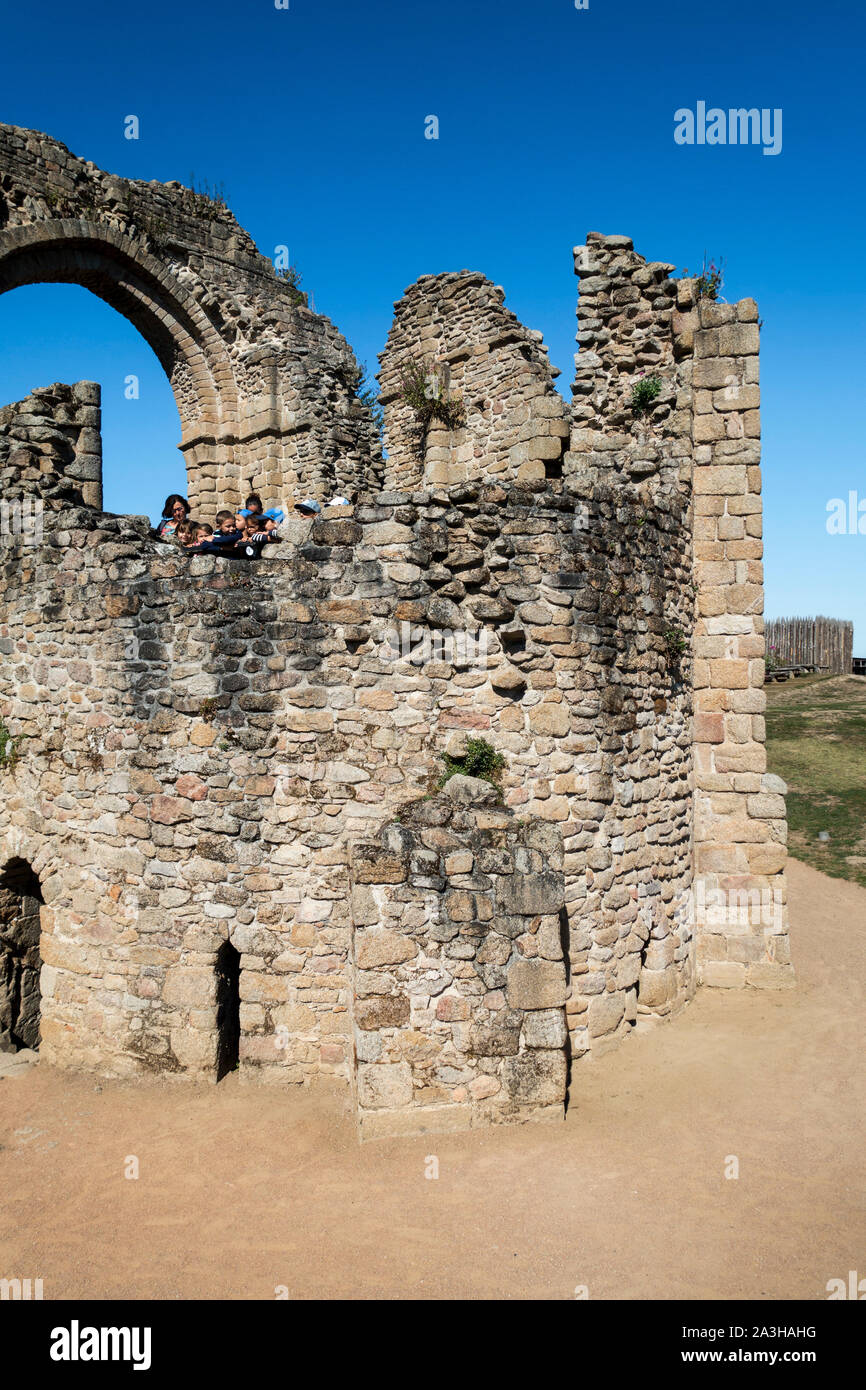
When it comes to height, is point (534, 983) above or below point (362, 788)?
below

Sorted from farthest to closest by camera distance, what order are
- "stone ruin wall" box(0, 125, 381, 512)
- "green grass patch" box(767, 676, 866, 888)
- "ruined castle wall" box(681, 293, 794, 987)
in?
"green grass patch" box(767, 676, 866, 888) → "stone ruin wall" box(0, 125, 381, 512) → "ruined castle wall" box(681, 293, 794, 987)

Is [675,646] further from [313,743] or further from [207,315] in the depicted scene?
[207,315]

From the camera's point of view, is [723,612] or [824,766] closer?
[723,612]

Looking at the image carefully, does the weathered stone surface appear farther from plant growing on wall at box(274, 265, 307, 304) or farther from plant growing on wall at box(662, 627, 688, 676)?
plant growing on wall at box(274, 265, 307, 304)

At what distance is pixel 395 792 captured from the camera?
291 inches

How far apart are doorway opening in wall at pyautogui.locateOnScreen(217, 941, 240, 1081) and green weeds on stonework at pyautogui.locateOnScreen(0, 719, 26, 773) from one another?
10.3ft

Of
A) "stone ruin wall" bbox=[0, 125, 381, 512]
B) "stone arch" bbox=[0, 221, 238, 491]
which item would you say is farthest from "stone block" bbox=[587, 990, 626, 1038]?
"stone arch" bbox=[0, 221, 238, 491]

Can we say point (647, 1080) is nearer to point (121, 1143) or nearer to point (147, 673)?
point (121, 1143)

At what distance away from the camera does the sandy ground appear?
5348mm

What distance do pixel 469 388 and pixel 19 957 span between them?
365 inches

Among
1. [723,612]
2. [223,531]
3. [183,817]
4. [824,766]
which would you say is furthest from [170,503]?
[824,766]

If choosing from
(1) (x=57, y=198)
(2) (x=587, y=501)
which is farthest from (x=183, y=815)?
(1) (x=57, y=198)

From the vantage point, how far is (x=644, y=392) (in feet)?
32.2

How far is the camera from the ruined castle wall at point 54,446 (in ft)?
29.3
